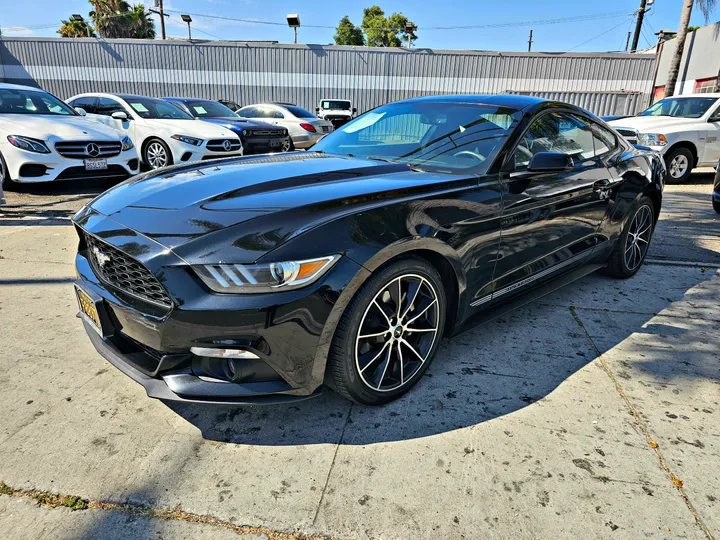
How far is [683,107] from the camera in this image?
33.9 ft

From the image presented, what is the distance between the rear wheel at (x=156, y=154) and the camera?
9.08 metres

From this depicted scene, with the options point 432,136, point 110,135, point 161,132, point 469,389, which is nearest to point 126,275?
point 469,389

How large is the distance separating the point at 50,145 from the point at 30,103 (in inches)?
59.1

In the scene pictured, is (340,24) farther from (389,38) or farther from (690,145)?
(690,145)

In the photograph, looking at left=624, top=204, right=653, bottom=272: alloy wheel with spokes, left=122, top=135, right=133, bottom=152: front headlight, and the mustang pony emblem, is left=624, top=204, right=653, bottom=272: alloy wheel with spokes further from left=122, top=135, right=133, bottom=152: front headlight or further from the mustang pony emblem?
left=122, top=135, right=133, bottom=152: front headlight

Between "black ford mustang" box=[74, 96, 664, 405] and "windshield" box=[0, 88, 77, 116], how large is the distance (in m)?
6.24

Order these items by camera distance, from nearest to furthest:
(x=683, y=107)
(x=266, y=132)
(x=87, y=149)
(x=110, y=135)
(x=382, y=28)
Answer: (x=87, y=149), (x=110, y=135), (x=683, y=107), (x=266, y=132), (x=382, y=28)

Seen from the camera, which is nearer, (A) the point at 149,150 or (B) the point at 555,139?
(B) the point at 555,139

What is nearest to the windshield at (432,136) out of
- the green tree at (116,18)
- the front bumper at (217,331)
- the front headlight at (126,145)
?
the front bumper at (217,331)

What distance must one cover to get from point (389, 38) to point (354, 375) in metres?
66.7

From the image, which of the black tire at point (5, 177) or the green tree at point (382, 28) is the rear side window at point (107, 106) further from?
the green tree at point (382, 28)

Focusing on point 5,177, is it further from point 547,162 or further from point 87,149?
point 547,162

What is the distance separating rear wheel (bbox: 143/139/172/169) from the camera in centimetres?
908

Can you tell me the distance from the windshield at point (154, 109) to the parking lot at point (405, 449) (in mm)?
7112
